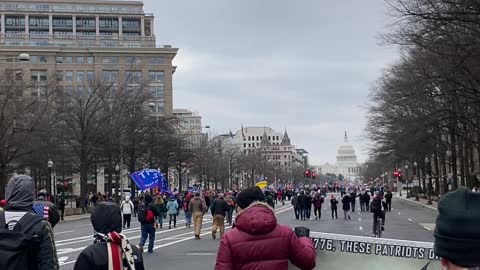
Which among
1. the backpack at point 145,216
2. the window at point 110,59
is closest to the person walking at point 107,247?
the backpack at point 145,216

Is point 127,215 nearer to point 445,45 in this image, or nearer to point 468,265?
point 445,45

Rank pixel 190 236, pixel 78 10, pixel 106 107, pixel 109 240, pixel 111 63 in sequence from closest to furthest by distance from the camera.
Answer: pixel 109 240 < pixel 190 236 < pixel 106 107 < pixel 111 63 < pixel 78 10

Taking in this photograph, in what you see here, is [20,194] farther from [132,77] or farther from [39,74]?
[39,74]

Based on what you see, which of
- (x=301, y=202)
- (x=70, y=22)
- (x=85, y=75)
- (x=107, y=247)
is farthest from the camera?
(x=70, y=22)

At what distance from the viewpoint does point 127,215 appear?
33.0 m

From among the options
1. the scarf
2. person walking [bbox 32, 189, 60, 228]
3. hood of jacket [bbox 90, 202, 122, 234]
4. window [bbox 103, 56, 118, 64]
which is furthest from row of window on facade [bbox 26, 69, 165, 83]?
the scarf

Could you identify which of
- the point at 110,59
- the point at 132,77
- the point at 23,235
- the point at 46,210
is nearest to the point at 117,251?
the point at 23,235

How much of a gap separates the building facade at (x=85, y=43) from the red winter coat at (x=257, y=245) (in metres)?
119

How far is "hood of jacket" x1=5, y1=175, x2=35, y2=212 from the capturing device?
18.5 ft

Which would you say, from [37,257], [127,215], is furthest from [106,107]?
[37,257]

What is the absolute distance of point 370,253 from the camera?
232 inches

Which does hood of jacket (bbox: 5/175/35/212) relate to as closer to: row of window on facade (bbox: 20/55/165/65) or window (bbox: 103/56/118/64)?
row of window on facade (bbox: 20/55/165/65)

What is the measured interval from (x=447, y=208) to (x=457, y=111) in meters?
39.7

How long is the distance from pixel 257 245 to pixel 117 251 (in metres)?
1.09
